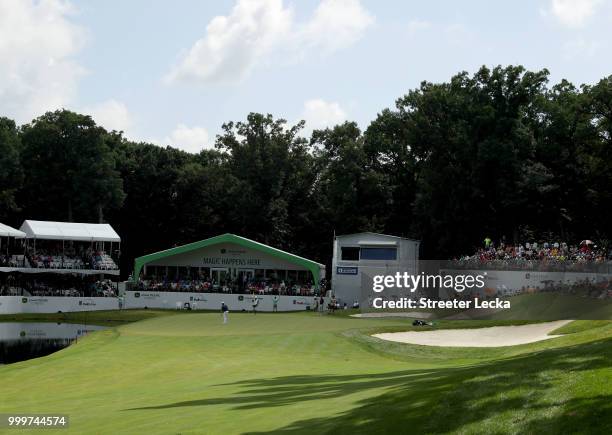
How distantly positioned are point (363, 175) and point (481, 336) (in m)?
48.1

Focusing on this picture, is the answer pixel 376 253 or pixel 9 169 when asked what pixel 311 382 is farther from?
pixel 9 169

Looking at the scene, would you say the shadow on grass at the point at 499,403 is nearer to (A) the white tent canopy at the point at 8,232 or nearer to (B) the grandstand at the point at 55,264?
(B) the grandstand at the point at 55,264

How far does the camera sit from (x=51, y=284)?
7300cm

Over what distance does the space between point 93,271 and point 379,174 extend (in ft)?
105

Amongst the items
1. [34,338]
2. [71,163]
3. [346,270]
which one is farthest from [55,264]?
[34,338]

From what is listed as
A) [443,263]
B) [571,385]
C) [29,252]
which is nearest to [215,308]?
[29,252]

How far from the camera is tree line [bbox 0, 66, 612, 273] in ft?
228

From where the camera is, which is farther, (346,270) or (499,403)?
(346,270)

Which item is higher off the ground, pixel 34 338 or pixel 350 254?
pixel 350 254

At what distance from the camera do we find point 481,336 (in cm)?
3788

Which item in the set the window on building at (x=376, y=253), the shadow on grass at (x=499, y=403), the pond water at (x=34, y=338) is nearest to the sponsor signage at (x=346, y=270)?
the window on building at (x=376, y=253)

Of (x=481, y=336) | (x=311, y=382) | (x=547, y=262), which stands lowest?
(x=311, y=382)

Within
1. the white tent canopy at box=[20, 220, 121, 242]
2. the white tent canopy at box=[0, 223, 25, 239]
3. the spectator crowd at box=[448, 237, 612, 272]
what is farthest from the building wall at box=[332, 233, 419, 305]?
the white tent canopy at box=[0, 223, 25, 239]

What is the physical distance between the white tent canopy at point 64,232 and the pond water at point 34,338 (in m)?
17.6
